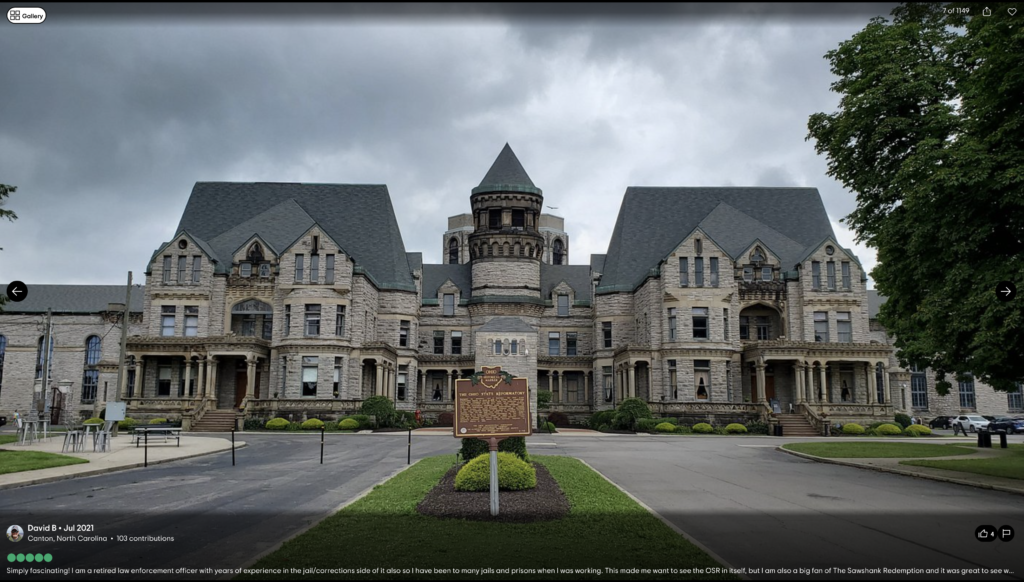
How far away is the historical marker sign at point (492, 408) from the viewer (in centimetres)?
1447

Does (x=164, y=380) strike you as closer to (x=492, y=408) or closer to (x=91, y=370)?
(x=91, y=370)

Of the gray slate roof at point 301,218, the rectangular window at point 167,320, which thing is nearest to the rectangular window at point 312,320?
the gray slate roof at point 301,218

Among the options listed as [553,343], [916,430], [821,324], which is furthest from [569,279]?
[916,430]

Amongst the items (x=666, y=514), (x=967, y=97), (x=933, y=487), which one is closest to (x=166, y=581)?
(x=666, y=514)

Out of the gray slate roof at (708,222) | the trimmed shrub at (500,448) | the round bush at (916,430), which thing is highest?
the gray slate roof at (708,222)

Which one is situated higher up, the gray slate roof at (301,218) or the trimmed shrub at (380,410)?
the gray slate roof at (301,218)

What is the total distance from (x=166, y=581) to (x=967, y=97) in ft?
79.8

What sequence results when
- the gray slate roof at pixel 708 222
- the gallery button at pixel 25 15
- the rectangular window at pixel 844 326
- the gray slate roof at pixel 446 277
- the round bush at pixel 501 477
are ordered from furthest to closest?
the gray slate roof at pixel 446 277 < the gray slate roof at pixel 708 222 < the rectangular window at pixel 844 326 < the round bush at pixel 501 477 < the gallery button at pixel 25 15

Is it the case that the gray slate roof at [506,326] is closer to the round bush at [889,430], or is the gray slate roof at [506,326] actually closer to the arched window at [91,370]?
the round bush at [889,430]

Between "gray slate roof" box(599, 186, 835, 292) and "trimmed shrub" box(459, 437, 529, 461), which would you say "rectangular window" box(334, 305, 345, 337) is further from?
"trimmed shrub" box(459, 437, 529, 461)

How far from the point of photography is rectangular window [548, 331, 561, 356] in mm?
66812

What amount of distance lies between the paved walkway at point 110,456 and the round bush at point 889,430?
40.6 m

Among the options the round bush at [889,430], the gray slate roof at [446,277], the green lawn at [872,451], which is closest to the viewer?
the green lawn at [872,451]

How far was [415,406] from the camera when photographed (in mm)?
62188
